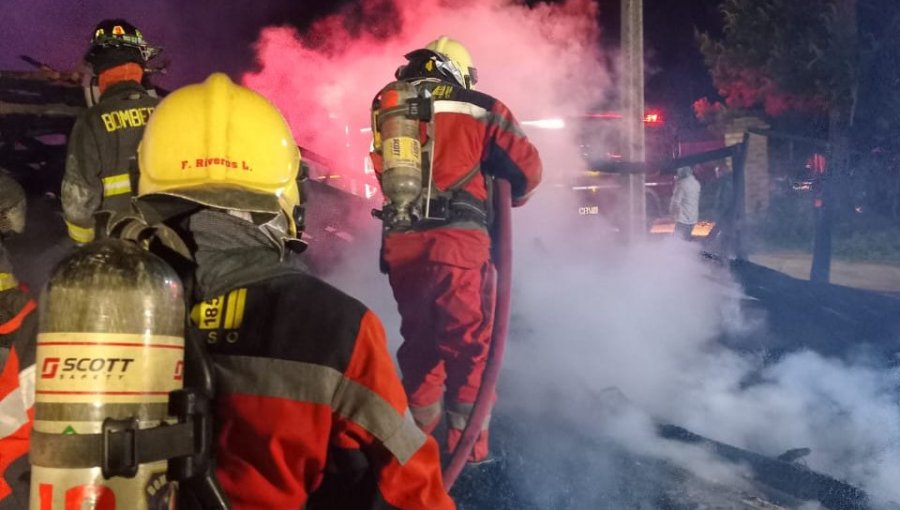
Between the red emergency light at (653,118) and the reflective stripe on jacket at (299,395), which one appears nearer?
the reflective stripe on jacket at (299,395)

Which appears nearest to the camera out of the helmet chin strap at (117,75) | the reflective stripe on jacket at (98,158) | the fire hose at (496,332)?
the reflective stripe on jacket at (98,158)

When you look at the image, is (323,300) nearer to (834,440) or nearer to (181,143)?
(181,143)

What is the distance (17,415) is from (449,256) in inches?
111

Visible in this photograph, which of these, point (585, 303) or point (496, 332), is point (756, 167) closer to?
point (585, 303)

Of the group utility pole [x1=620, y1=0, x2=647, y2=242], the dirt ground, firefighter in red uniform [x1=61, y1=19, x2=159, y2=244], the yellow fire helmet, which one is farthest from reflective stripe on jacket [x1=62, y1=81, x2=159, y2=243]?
the dirt ground

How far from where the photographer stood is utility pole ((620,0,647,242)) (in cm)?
795

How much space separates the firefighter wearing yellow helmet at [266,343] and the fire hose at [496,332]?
2504 mm

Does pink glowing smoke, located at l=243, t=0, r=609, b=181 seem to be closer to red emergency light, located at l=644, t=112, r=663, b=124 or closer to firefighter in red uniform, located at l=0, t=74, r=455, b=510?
red emergency light, located at l=644, t=112, r=663, b=124

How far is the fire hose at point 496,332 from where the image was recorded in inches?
163

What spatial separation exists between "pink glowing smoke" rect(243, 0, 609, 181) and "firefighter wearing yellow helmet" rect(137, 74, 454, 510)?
5.81 metres

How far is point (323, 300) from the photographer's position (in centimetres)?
159

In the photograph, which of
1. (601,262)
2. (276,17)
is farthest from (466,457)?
(276,17)

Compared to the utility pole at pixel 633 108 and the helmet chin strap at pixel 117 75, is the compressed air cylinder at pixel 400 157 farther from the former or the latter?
the utility pole at pixel 633 108

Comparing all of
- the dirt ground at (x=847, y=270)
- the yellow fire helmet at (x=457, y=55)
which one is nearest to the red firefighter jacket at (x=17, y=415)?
the yellow fire helmet at (x=457, y=55)
